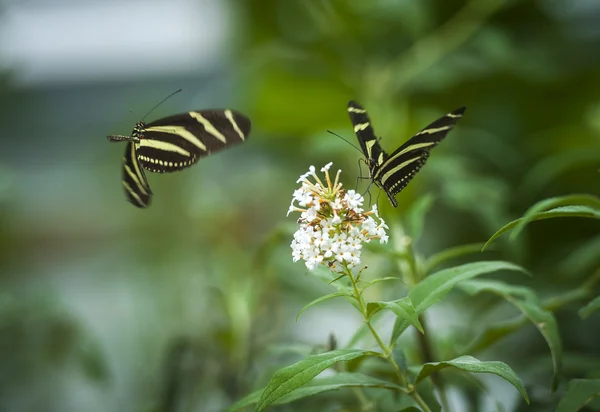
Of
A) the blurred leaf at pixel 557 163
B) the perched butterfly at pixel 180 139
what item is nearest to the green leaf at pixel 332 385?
the perched butterfly at pixel 180 139

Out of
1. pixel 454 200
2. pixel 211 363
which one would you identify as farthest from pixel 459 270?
pixel 211 363

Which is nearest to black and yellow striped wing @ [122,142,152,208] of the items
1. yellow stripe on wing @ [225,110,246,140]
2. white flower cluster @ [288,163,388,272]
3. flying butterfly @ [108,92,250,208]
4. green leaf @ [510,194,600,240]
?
flying butterfly @ [108,92,250,208]

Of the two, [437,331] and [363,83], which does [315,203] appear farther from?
[363,83]

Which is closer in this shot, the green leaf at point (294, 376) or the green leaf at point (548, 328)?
the green leaf at point (294, 376)

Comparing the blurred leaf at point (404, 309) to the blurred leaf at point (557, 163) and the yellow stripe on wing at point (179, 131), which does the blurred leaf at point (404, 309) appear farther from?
the blurred leaf at point (557, 163)

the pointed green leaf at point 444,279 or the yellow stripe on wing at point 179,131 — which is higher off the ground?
the yellow stripe on wing at point 179,131

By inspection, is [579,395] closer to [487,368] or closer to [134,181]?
[487,368]

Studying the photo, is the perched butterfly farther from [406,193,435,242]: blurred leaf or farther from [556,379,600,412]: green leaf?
[556,379,600,412]: green leaf

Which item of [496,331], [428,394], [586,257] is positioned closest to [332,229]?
[428,394]
